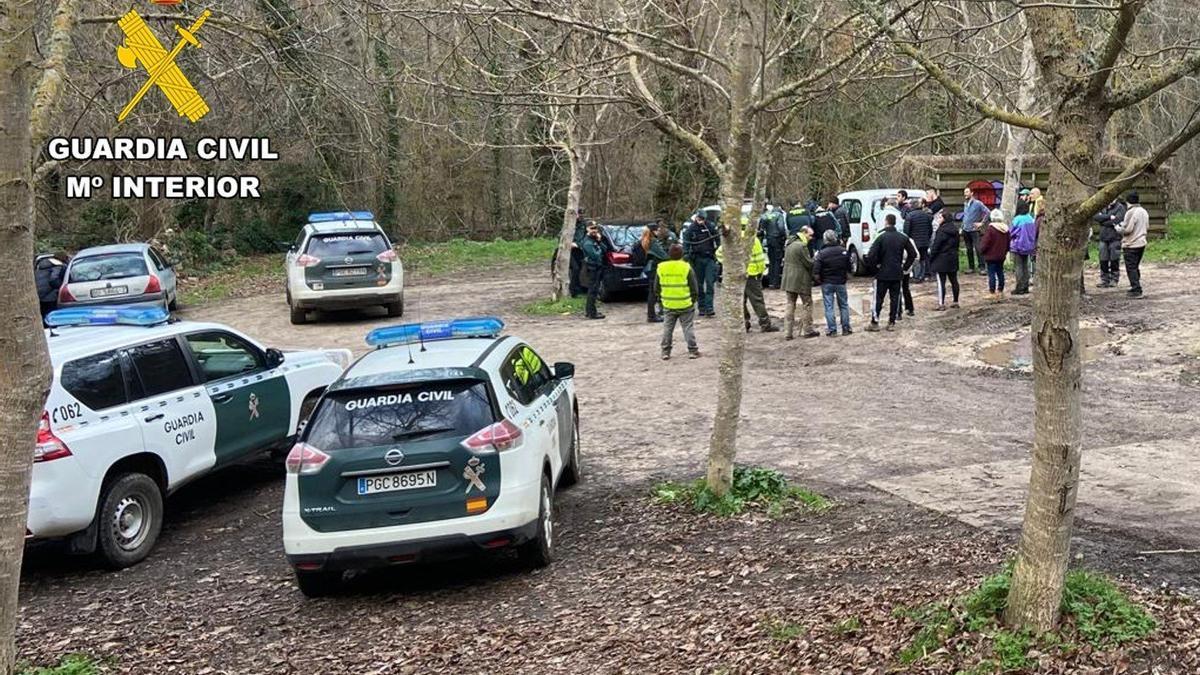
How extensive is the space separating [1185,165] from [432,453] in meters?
36.9

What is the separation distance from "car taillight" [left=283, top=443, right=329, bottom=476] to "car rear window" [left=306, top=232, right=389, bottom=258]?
12.9 m

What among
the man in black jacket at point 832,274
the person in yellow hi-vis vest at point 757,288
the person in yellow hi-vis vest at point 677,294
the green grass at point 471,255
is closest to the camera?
the person in yellow hi-vis vest at point 677,294

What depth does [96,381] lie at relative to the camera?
335 inches

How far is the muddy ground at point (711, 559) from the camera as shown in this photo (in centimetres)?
621

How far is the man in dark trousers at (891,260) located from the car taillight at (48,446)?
38.6 feet

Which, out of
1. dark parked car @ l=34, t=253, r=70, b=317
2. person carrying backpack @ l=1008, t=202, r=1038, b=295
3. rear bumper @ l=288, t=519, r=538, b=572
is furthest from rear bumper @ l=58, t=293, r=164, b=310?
person carrying backpack @ l=1008, t=202, r=1038, b=295

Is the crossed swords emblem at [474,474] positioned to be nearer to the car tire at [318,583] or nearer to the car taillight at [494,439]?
the car taillight at [494,439]

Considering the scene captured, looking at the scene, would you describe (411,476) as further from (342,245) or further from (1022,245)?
(1022,245)

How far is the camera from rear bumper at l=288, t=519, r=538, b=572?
7184 millimetres

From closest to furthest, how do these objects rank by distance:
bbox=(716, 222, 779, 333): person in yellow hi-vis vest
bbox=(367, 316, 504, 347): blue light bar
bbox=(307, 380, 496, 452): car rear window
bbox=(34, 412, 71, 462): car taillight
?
bbox=(307, 380, 496, 452): car rear window < bbox=(34, 412, 71, 462): car taillight < bbox=(367, 316, 504, 347): blue light bar < bbox=(716, 222, 779, 333): person in yellow hi-vis vest

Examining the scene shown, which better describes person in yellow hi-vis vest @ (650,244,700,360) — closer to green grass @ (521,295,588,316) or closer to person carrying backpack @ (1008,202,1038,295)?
green grass @ (521,295,588,316)

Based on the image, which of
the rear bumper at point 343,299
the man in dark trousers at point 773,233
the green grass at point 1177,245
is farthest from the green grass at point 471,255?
the green grass at point 1177,245

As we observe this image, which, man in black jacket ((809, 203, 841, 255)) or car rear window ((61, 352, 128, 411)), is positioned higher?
man in black jacket ((809, 203, 841, 255))

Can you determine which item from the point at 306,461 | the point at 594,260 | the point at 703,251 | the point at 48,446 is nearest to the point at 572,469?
the point at 306,461
